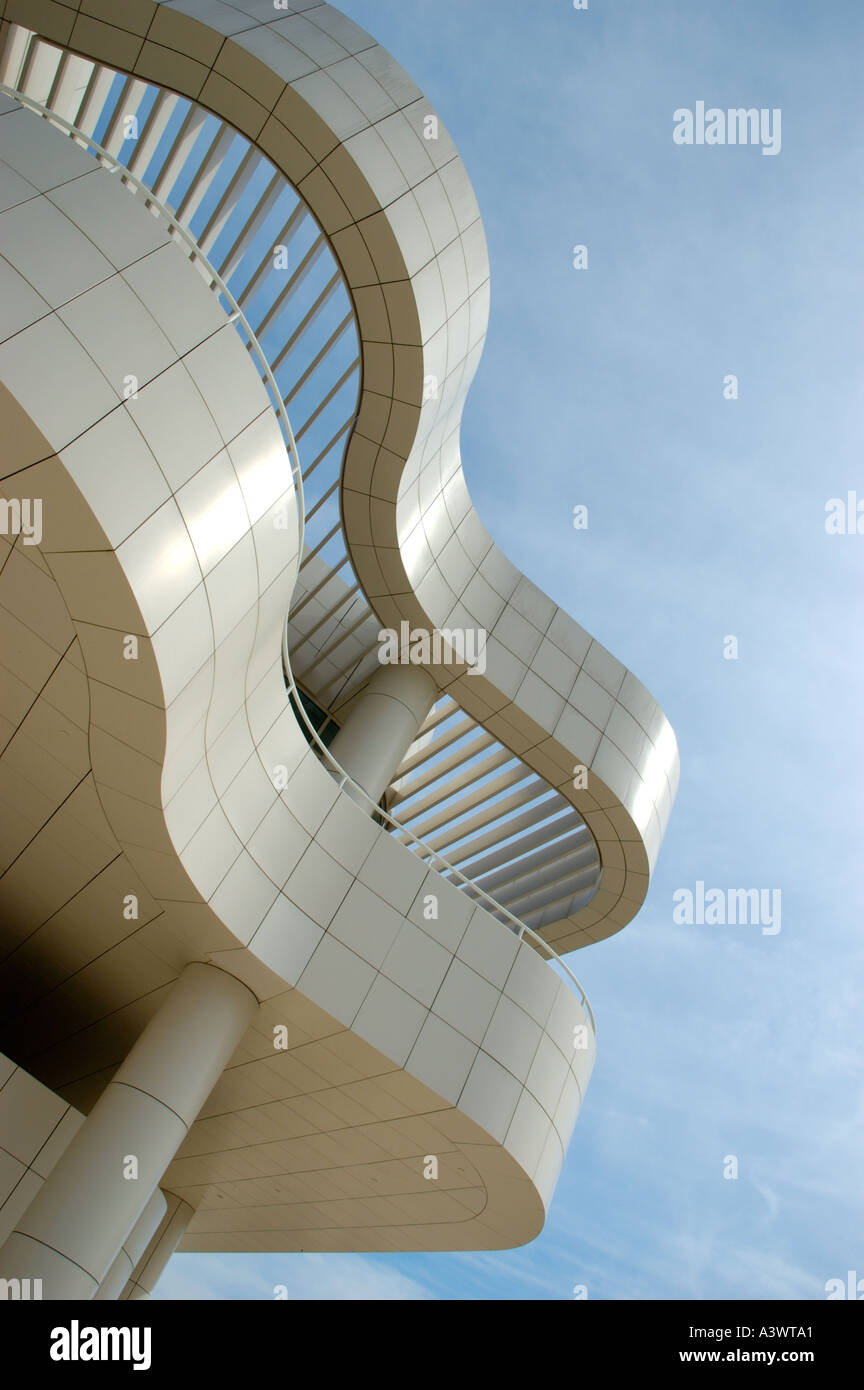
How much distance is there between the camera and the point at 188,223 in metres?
17.1

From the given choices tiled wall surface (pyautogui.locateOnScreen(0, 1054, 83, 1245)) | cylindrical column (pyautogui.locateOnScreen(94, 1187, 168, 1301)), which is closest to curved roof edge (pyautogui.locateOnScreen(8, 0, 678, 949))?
tiled wall surface (pyautogui.locateOnScreen(0, 1054, 83, 1245))

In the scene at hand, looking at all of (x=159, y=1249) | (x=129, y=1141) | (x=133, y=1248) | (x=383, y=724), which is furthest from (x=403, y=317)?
(x=159, y=1249)

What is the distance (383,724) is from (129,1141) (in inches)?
356

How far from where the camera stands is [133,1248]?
52.9 ft

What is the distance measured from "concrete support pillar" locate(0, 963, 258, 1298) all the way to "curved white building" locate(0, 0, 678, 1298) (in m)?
0.04

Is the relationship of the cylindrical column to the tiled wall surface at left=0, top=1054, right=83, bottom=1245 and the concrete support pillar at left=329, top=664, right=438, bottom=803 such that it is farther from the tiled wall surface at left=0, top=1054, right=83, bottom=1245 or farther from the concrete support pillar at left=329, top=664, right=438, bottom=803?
the concrete support pillar at left=329, top=664, right=438, bottom=803

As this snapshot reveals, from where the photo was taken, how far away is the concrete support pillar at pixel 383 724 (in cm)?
1759

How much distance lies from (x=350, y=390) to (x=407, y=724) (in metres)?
6.10

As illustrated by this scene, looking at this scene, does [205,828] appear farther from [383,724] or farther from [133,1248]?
[133,1248]

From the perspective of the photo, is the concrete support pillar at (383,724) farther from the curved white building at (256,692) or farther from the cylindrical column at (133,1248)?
the cylindrical column at (133,1248)

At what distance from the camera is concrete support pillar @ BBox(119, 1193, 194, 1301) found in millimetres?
18469

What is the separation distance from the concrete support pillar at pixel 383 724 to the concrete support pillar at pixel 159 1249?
8894mm
